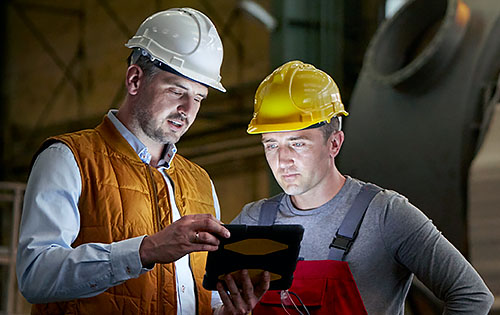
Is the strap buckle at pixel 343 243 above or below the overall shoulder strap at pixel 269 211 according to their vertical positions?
below

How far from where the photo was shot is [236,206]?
436 inches

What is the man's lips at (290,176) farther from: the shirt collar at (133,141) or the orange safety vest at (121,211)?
the shirt collar at (133,141)

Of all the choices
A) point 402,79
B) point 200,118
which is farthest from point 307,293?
point 200,118

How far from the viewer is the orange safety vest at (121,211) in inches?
87.2

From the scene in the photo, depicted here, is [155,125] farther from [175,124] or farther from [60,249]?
[60,249]

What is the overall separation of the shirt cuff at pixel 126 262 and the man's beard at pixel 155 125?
19.5 inches

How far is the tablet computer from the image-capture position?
2049 millimetres

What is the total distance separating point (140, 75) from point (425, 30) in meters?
2.93

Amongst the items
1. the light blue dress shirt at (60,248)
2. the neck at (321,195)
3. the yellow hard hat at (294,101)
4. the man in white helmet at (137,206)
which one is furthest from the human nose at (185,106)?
the neck at (321,195)

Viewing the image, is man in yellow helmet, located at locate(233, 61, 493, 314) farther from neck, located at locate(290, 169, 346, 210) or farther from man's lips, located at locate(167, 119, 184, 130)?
man's lips, located at locate(167, 119, 184, 130)

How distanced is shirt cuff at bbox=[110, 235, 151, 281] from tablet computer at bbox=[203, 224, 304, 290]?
222mm

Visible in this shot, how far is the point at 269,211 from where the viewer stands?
2.55 meters

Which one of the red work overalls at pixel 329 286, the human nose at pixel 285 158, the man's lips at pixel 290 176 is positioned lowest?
the red work overalls at pixel 329 286

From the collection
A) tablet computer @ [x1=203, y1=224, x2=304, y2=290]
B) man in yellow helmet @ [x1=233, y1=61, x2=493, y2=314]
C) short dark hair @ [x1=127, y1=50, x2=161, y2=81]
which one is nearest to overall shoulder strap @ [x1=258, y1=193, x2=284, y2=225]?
man in yellow helmet @ [x1=233, y1=61, x2=493, y2=314]
